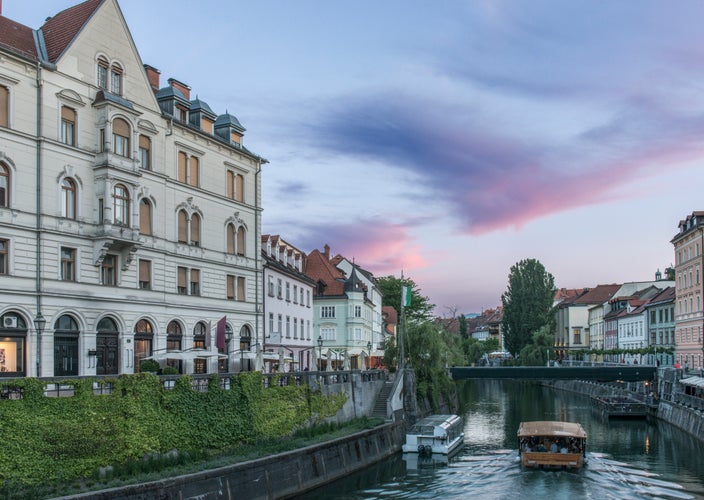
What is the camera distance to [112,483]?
25469mm

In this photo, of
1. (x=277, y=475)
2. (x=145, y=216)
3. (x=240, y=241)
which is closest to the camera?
(x=277, y=475)

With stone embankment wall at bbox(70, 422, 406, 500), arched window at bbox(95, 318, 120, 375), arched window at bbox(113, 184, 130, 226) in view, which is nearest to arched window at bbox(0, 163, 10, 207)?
arched window at bbox(113, 184, 130, 226)

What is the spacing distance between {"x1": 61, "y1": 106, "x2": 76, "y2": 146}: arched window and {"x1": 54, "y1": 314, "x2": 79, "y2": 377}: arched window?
8847mm

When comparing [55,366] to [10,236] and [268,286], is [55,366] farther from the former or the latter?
[268,286]

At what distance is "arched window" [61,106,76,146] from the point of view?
130ft

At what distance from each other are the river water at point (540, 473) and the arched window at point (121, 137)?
2068 centimetres

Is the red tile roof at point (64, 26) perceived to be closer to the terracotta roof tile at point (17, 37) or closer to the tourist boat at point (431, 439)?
the terracotta roof tile at point (17, 37)

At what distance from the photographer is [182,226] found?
48.3 meters

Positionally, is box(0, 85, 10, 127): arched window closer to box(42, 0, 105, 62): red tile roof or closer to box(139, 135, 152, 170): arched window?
box(42, 0, 105, 62): red tile roof

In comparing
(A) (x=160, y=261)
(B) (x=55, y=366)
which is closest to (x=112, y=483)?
(B) (x=55, y=366)

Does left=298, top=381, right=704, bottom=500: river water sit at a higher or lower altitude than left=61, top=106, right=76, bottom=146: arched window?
lower

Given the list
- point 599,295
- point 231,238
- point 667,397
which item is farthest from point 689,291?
point 599,295

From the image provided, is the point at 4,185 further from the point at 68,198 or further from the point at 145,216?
the point at 145,216

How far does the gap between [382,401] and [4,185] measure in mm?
26818
